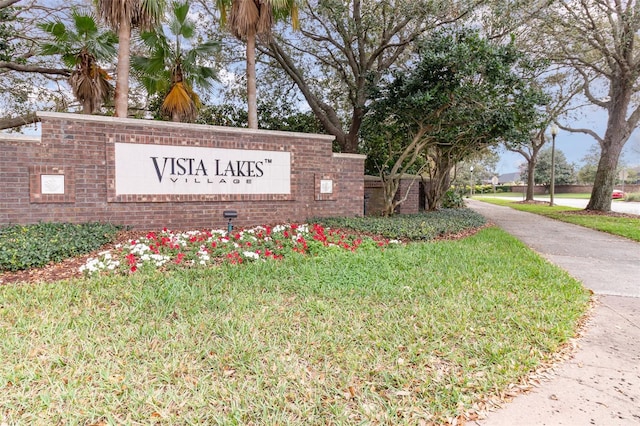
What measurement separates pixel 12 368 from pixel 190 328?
115 centimetres

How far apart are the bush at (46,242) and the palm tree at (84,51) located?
502cm

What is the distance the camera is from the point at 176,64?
9594mm

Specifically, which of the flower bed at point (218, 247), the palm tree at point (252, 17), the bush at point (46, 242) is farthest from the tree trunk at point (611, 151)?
the bush at point (46, 242)

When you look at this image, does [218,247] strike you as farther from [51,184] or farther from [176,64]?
[176,64]

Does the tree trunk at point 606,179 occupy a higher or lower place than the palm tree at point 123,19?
lower

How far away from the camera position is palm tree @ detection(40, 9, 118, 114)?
8.86 metres

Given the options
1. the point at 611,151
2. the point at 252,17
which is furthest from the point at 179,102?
the point at 611,151

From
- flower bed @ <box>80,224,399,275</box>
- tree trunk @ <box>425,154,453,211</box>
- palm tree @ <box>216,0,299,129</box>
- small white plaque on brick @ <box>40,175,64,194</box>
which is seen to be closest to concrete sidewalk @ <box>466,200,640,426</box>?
flower bed @ <box>80,224,399,275</box>

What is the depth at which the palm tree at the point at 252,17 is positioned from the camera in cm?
842

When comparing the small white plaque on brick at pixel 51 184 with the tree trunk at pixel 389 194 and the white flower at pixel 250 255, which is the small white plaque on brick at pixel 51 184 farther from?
the tree trunk at pixel 389 194

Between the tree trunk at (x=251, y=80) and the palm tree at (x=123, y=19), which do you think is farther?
the tree trunk at (x=251, y=80)

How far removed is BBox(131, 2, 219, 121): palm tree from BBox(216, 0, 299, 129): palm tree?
1036 millimetres

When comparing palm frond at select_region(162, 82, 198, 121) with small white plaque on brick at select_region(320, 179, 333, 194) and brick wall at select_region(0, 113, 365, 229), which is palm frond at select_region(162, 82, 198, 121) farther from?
small white plaque on brick at select_region(320, 179, 333, 194)

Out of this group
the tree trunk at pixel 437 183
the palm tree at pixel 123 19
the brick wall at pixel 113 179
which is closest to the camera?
the brick wall at pixel 113 179
